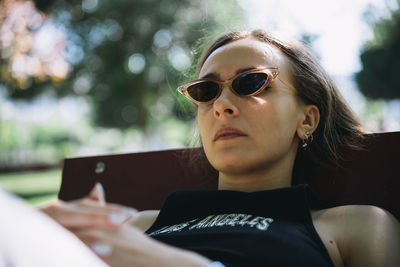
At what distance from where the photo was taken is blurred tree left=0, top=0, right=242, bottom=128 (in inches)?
677

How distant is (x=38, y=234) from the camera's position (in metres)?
0.99

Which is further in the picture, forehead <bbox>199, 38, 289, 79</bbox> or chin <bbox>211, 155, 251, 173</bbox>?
forehead <bbox>199, 38, 289, 79</bbox>

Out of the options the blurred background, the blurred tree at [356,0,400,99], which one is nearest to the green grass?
the blurred background

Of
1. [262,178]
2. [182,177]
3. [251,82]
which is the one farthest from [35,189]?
[251,82]

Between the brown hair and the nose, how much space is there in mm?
412

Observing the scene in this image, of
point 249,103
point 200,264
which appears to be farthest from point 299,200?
point 200,264

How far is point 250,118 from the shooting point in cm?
205

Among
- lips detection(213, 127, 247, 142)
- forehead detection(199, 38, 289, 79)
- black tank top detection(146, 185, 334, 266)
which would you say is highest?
forehead detection(199, 38, 289, 79)

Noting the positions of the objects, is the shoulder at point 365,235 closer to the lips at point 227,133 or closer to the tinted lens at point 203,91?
the lips at point 227,133

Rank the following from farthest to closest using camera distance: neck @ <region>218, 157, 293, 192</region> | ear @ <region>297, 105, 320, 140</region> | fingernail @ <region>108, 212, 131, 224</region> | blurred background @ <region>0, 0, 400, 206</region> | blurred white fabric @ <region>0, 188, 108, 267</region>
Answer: blurred background @ <region>0, 0, 400, 206</region> → ear @ <region>297, 105, 320, 140</region> → neck @ <region>218, 157, 293, 192</region> → fingernail @ <region>108, 212, 131, 224</region> → blurred white fabric @ <region>0, 188, 108, 267</region>

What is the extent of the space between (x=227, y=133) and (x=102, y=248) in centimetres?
109

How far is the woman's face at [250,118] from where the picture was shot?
2047mm

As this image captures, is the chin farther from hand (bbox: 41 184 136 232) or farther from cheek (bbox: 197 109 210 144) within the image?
hand (bbox: 41 184 136 232)

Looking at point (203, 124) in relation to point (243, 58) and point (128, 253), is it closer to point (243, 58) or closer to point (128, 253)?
point (243, 58)
